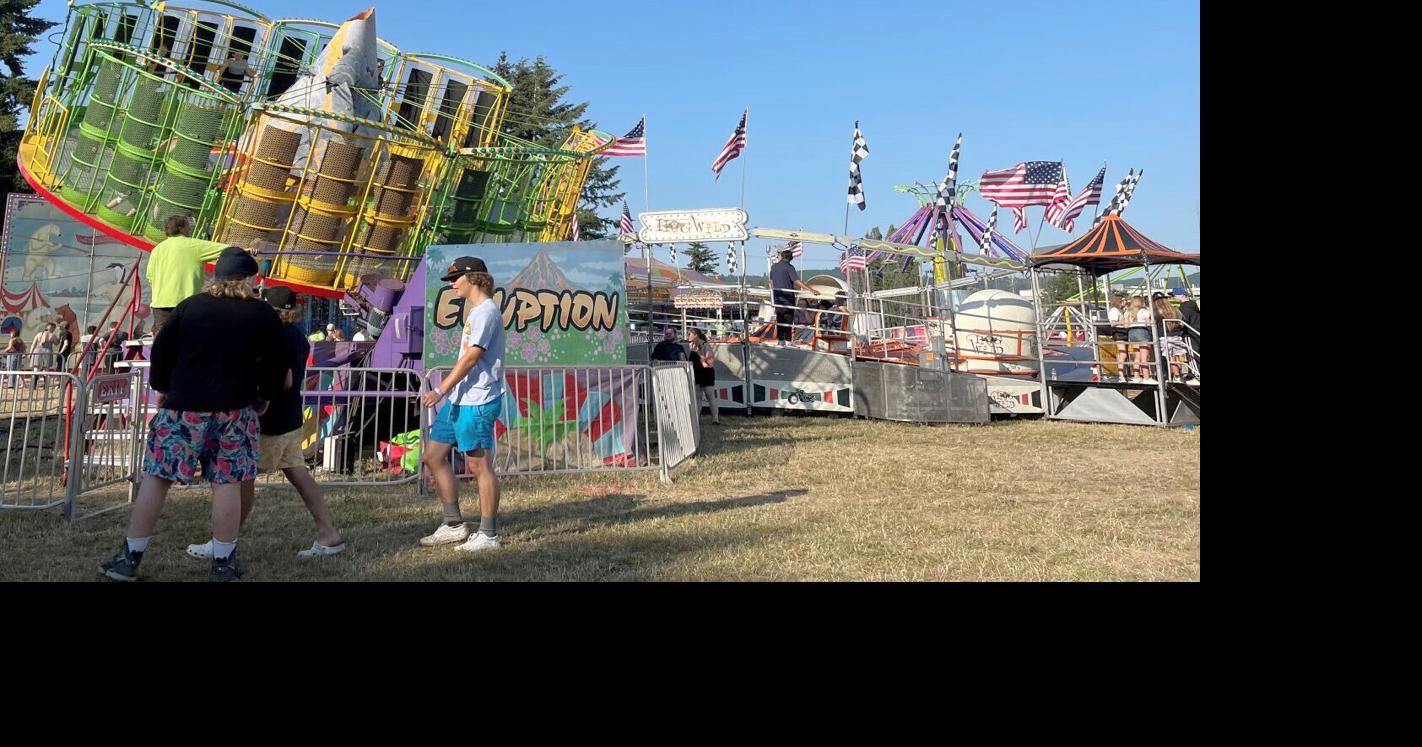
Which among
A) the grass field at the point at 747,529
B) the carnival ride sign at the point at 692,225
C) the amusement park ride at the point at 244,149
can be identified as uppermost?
the amusement park ride at the point at 244,149

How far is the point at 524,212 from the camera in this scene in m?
20.1

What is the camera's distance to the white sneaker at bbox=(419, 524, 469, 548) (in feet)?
19.1

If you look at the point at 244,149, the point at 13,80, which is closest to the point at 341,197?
the point at 244,149

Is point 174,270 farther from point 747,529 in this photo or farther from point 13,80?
point 13,80

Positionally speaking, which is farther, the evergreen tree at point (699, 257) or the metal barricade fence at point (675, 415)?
the evergreen tree at point (699, 257)

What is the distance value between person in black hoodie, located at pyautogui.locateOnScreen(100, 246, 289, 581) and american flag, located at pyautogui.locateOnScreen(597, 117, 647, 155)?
16850mm

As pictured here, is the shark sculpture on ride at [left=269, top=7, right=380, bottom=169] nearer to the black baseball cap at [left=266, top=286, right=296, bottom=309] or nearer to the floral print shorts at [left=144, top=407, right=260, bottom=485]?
the black baseball cap at [left=266, top=286, right=296, bottom=309]

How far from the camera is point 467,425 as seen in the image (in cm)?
573

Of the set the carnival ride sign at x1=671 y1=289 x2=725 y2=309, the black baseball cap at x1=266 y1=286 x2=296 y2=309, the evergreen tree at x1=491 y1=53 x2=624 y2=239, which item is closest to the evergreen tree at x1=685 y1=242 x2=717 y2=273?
the evergreen tree at x1=491 y1=53 x2=624 y2=239

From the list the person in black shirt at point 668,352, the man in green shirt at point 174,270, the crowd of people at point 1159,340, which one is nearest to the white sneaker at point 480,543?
the man in green shirt at point 174,270

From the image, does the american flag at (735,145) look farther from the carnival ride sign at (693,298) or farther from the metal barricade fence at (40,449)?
the metal barricade fence at (40,449)

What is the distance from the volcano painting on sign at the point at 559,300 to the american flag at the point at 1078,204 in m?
23.1

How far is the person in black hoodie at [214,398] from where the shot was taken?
15.5 feet

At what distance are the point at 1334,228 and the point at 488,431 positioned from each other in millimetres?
4241
